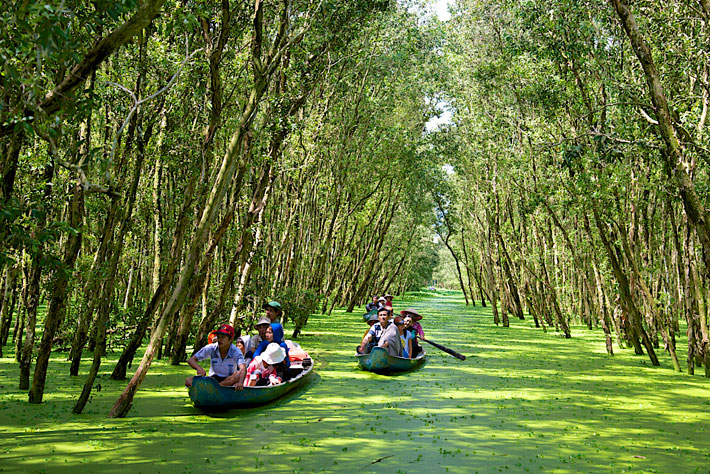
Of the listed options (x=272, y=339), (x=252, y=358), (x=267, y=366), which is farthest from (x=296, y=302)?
(x=267, y=366)

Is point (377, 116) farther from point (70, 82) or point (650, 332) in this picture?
point (70, 82)

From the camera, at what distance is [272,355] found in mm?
9727

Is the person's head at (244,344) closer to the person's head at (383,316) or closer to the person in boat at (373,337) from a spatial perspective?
the person's head at (383,316)

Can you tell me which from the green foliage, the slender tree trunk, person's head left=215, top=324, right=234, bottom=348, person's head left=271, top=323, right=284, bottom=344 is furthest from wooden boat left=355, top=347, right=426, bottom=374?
the slender tree trunk

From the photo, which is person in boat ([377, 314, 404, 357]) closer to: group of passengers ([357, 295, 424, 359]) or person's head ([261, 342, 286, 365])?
group of passengers ([357, 295, 424, 359])

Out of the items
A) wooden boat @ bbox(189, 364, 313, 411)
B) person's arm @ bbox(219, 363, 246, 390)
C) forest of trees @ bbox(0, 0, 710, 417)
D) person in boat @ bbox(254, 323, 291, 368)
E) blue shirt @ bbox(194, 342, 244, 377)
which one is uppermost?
forest of trees @ bbox(0, 0, 710, 417)

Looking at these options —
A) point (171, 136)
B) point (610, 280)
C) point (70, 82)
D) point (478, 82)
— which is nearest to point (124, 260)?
point (171, 136)

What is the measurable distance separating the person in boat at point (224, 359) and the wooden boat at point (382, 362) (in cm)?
374

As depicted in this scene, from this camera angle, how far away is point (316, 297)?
18156 millimetres

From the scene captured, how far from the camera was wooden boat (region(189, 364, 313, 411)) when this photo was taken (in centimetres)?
798

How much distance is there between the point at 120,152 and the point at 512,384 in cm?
770

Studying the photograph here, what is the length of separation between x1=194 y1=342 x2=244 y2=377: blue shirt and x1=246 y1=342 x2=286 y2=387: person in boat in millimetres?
580

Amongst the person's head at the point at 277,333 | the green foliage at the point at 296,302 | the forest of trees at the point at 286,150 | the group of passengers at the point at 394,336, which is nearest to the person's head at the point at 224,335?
the forest of trees at the point at 286,150

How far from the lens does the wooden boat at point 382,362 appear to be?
12069 millimetres
